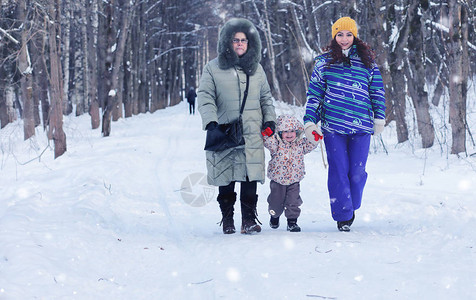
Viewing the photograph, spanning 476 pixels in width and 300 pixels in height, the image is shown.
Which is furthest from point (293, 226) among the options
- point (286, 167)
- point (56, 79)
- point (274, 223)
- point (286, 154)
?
point (56, 79)

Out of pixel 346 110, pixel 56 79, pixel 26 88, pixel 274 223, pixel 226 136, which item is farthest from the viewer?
pixel 26 88

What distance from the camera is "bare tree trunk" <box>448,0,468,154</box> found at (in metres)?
7.42

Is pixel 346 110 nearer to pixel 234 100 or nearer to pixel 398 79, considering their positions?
pixel 234 100

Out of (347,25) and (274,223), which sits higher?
(347,25)

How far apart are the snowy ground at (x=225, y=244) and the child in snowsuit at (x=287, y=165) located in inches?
10.5

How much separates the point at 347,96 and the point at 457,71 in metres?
3.95

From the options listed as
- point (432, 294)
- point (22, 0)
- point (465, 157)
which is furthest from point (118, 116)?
point (432, 294)

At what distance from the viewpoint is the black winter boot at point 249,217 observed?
181 inches

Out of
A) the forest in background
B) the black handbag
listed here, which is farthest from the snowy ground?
the forest in background

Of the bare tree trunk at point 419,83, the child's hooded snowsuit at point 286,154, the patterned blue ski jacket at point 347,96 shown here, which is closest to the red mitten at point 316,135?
the patterned blue ski jacket at point 347,96

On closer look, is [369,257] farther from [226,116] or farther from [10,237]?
[10,237]

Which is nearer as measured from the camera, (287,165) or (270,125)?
(270,125)

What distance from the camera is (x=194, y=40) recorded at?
38344 mm

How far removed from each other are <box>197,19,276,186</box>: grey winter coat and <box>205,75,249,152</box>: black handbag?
0.05 meters
